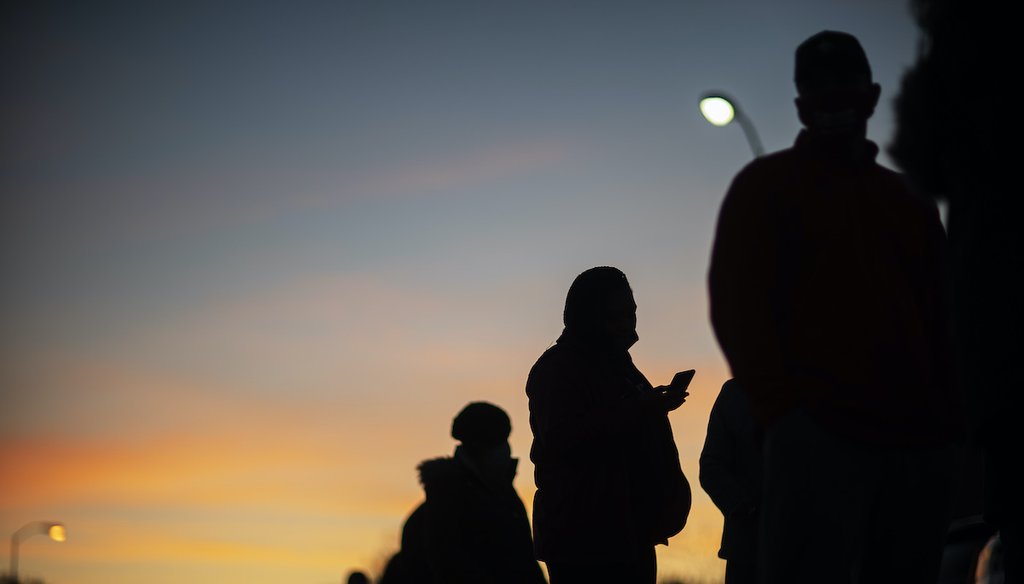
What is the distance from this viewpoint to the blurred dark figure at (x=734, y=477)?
737 centimetres

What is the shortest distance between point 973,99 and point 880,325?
605mm

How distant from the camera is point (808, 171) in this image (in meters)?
3.73

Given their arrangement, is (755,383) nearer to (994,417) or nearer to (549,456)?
(994,417)

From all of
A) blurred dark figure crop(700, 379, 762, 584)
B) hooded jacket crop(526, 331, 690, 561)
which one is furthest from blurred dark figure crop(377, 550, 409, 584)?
hooded jacket crop(526, 331, 690, 561)

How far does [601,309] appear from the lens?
593 cm

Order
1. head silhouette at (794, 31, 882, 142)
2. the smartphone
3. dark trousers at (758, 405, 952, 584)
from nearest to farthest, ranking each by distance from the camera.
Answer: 1. dark trousers at (758, 405, 952, 584)
2. head silhouette at (794, 31, 882, 142)
3. the smartphone

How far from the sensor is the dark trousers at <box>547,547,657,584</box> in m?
5.59

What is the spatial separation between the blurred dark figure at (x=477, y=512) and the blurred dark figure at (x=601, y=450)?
3.67ft

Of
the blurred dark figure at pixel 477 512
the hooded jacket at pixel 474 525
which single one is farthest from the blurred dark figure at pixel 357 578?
the hooded jacket at pixel 474 525

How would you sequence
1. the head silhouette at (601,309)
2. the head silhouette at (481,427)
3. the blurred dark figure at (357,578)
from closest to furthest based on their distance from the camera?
the head silhouette at (601,309) < the head silhouette at (481,427) < the blurred dark figure at (357,578)

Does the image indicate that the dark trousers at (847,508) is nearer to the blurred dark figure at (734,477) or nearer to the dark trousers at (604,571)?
the dark trousers at (604,571)

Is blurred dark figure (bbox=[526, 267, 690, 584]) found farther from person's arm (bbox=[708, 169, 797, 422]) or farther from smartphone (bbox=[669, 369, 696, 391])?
person's arm (bbox=[708, 169, 797, 422])

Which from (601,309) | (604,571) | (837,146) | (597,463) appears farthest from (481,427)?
(837,146)

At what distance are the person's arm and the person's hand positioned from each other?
1997 mm
